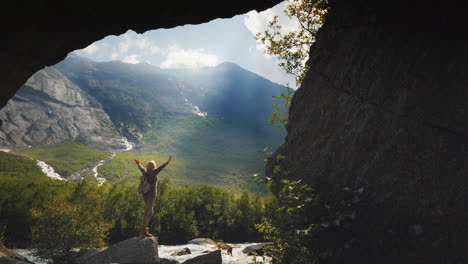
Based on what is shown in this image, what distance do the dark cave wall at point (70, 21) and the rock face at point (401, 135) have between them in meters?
4.09

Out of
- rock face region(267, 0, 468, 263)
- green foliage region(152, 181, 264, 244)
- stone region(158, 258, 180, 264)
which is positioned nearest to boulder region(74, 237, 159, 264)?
stone region(158, 258, 180, 264)

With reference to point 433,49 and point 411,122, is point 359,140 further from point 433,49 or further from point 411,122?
point 433,49

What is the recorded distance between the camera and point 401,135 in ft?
26.9

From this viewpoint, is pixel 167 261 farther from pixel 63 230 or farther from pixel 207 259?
pixel 63 230

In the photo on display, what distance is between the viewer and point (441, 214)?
6961mm

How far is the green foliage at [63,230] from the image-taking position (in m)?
13.1

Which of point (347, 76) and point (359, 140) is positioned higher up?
point (347, 76)

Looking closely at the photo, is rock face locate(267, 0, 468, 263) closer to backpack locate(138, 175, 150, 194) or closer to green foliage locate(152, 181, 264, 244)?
backpack locate(138, 175, 150, 194)

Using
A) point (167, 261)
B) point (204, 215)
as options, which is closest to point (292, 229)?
point (167, 261)

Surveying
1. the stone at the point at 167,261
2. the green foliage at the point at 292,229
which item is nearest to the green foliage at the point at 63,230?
the stone at the point at 167,261

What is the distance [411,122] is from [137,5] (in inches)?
342

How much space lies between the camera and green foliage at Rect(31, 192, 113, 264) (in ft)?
42.9

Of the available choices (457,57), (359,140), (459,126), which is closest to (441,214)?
(459,126)

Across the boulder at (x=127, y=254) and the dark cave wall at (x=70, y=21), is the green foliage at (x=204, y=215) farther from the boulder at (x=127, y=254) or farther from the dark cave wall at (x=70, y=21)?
the dark cave wall at (x=70, y=21)
